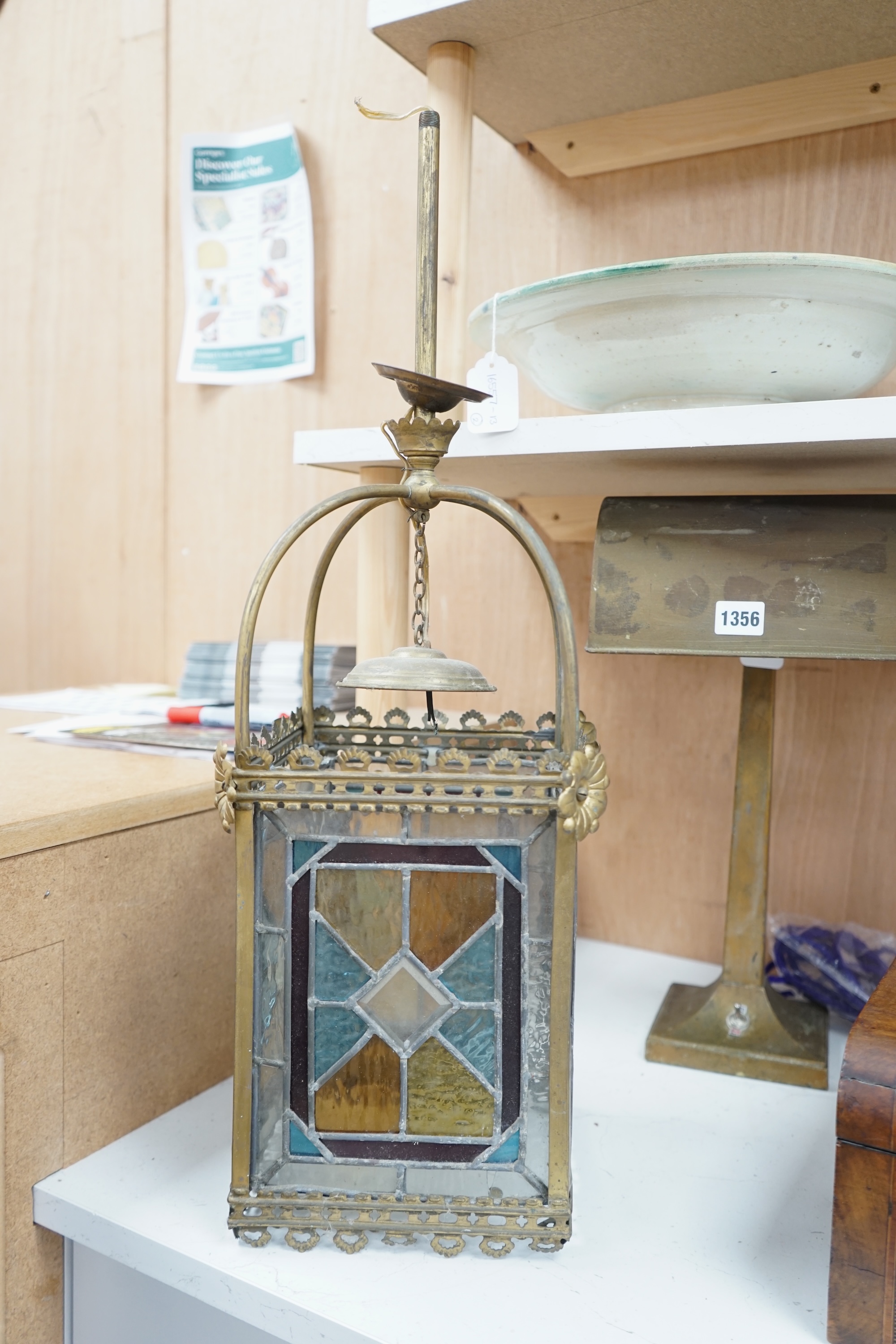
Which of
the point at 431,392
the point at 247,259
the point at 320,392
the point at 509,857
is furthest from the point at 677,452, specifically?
the point at 247,259

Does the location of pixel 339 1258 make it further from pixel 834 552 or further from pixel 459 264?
pixel 459 264

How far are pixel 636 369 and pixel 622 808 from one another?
58 cm

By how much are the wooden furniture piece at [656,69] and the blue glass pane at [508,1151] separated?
0.90 meters

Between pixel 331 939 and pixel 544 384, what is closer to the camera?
pixel 331 939

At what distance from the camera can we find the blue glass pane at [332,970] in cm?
63

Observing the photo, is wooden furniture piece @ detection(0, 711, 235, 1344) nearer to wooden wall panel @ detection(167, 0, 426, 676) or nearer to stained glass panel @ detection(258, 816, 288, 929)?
stained glass panel @ detection(258, 816, 288, 929)

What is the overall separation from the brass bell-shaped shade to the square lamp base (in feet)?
1.52

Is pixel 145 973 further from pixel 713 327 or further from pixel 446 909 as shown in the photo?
pixel 713 327

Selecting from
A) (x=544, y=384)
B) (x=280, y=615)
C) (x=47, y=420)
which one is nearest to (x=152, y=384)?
(x=47, y=420)

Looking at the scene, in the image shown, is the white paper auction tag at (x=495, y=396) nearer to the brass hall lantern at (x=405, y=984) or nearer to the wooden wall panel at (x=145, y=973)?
the brass hall lantern at (x=405, y=984)

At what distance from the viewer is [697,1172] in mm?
745

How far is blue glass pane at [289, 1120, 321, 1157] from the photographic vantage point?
64 centimetres

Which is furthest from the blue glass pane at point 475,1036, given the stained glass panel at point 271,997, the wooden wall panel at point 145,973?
the wooden wall panel at point 145,973

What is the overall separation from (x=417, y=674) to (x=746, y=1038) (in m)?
0.53
